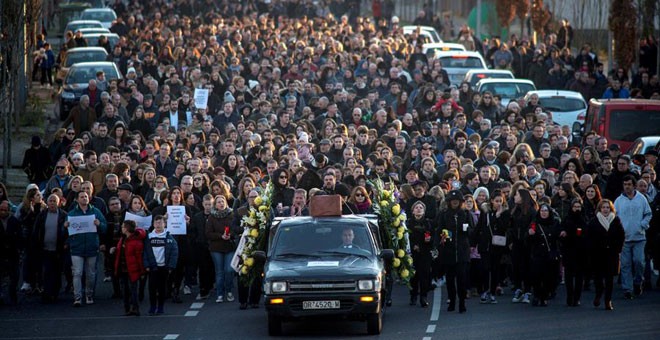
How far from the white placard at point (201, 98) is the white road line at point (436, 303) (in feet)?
40.1

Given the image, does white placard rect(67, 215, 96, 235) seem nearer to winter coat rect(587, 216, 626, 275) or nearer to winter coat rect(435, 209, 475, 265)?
winter coat rect(435, 209, 475, 265)

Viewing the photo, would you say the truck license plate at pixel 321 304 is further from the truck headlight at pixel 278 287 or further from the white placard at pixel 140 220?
the white placard at pixel 140 220

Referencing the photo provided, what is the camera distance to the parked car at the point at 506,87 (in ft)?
134

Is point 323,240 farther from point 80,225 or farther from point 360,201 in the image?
point 80,225

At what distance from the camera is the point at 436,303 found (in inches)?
926

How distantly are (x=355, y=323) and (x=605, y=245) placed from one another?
3660 mm

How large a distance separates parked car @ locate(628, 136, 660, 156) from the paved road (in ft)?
20.2

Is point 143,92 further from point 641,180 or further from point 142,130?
point 641,180

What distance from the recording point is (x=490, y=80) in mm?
41219

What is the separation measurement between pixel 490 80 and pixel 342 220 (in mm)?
20230

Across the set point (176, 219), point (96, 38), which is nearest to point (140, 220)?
point (176, 219)

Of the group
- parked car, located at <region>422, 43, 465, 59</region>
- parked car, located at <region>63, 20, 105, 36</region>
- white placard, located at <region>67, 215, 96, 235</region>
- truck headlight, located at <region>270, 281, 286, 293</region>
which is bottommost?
truck headlight, located at <region>270, 281, 286, 293</region>

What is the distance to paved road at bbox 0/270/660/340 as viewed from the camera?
20.9 metres

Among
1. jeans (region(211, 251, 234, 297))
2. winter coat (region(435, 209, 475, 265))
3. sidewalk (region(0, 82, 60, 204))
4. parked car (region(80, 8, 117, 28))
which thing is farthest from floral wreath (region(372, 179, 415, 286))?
parked car (region(80, 8, 117, 28))
